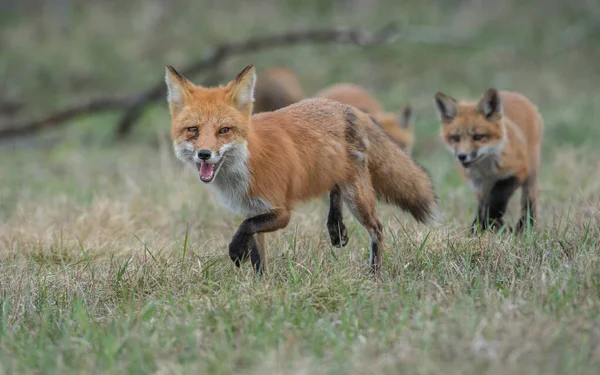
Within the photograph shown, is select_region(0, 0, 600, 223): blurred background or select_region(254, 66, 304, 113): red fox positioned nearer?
select_region(254, 66, 304, 113): red fox

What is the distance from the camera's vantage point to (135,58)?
61.6ft

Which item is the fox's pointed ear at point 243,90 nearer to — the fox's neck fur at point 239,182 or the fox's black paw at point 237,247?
the fox's neck fur at point 239,182

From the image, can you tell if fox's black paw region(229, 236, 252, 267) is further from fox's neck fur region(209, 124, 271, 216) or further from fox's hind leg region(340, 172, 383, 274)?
fox's hind leg region(340, 172, 383, 274)

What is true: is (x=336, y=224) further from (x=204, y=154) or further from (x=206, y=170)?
(x=204, y=154)

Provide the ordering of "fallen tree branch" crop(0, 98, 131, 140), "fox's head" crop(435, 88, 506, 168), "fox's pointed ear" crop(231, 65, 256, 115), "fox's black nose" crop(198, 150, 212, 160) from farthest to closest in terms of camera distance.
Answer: "fallen tree branch" crop(0, 98, 131, 140)
"fox's head" crop(435, 88, 506, 168)
"fox's pointed ear" crop(231, 65, 256, 115)
"fox's black nose" crop(198, 150, 212, 160)

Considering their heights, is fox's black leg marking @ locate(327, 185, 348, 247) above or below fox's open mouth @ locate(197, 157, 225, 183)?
below

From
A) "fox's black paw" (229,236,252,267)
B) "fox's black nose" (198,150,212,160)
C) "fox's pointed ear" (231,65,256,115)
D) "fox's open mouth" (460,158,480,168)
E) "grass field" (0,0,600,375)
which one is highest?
"fox's pointed ear" (231,65,256,115)

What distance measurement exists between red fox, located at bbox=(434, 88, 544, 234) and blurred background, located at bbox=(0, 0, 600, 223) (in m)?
Result: 4.11

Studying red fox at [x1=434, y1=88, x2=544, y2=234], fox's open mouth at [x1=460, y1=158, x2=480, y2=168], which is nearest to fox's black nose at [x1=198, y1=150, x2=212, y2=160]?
red fox at [x1=434, y1=88, x2=544, y2=234]

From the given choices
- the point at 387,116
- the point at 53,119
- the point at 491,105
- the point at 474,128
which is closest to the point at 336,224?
the point at 474,128

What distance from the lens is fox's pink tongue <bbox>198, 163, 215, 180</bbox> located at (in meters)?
4.95

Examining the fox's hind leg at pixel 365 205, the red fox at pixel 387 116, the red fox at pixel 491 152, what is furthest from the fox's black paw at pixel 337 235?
the red fox at pixel 387 116

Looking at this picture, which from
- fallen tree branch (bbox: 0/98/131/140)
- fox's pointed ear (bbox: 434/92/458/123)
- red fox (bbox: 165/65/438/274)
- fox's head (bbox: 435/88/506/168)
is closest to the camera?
red fox (bbox: 165/65/438/274)

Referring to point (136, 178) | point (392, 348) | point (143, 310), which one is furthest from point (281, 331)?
point (136, 178)
